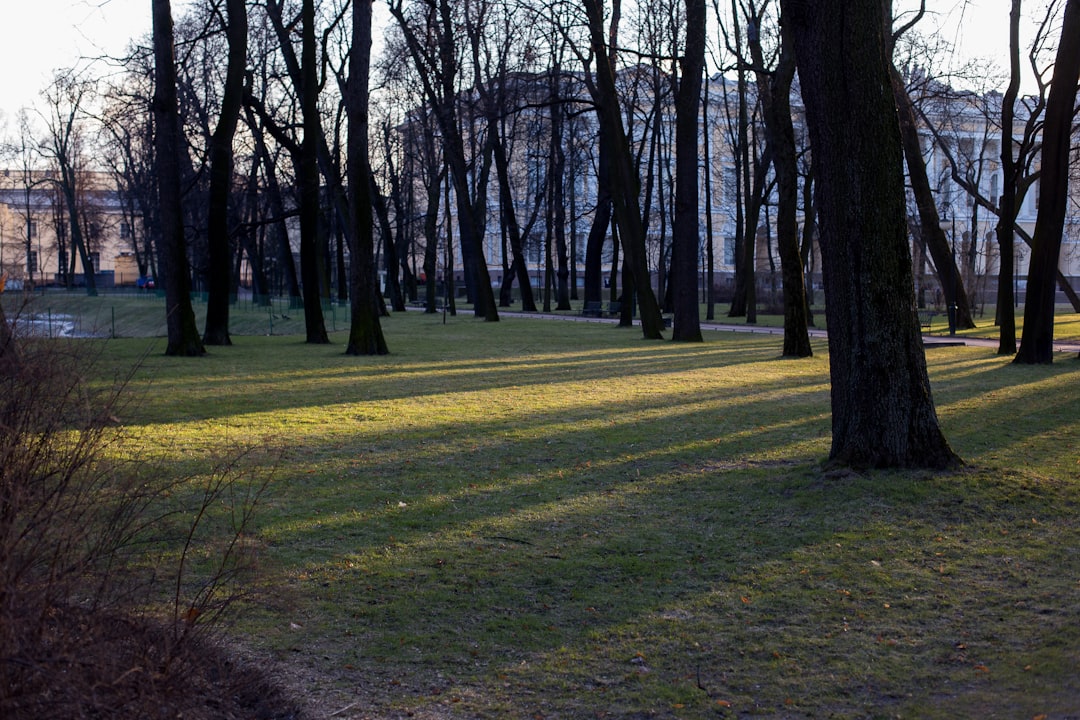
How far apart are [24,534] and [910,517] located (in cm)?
587

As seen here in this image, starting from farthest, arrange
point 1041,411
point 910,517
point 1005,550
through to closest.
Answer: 1. point 1041,411
2. point 910,517
3. point 1005,550

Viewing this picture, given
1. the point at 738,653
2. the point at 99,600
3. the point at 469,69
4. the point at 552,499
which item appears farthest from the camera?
the point at 469,69

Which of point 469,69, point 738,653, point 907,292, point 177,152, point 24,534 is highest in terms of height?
point 469,69

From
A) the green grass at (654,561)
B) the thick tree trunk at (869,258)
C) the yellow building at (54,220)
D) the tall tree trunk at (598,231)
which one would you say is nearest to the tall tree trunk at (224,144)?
the green grass at (654,561)

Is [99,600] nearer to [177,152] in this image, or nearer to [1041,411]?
[1041,411]

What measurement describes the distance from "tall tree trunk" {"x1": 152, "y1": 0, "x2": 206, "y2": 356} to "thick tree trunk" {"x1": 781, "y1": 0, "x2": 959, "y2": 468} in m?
16.7

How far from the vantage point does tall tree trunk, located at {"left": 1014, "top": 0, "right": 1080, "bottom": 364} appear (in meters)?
15.6

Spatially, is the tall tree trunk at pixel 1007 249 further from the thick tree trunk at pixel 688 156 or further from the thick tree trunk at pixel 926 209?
the thick tree trunk at pixel 688 156

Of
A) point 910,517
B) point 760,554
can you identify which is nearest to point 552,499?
point 760,554

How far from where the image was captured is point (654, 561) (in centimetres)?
641

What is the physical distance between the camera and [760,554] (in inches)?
257

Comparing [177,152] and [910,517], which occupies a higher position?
[177,152]

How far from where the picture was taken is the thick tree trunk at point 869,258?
809 centimetres

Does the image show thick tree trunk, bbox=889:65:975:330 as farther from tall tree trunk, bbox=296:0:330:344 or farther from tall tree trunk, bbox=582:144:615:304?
tall tree trunk, bbox=296:0:330:344
